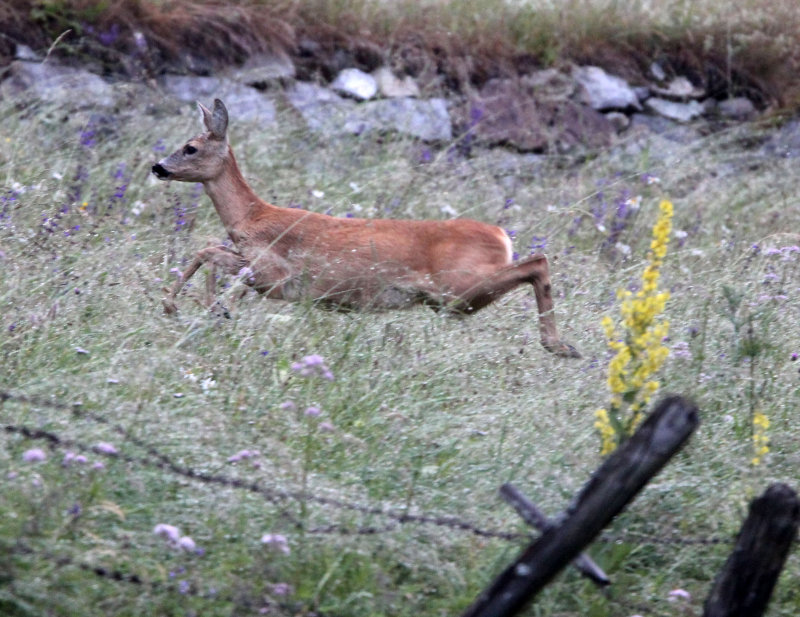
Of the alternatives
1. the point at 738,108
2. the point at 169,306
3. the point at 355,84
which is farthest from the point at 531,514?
the point at 738,108

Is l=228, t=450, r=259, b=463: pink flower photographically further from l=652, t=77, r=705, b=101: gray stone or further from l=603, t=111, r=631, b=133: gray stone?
l=652, t=77, r=705, b=101: gray stone

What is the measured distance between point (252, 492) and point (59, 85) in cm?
597

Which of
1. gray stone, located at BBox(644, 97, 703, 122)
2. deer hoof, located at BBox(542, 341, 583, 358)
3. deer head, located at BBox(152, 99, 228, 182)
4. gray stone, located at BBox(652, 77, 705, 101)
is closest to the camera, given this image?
deer hoof, located at BBox(542, 341, 583, 358)

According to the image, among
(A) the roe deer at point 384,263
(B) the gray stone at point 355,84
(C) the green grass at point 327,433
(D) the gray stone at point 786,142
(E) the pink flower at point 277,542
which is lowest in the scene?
(D) the gray stone at point 786,142

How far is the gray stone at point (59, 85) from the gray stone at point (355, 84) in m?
1.79

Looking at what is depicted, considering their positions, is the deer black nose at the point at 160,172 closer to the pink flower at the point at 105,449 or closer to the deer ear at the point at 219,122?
the deer ear at the point at 219,122

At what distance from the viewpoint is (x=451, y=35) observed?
9961 millimetres

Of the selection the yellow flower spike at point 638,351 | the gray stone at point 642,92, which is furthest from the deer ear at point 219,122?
the gray stone at point 642,92

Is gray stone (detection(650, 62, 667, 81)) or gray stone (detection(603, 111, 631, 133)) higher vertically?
gray stone (detection(650, 62, 667, 81))

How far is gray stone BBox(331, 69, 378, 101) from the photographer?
30.7ft

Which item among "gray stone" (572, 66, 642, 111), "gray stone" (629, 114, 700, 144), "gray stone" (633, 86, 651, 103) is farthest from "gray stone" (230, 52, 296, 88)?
"gray stone" (633, 86, 651, 103)

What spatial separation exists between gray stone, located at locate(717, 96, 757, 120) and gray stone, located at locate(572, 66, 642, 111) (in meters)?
0.83

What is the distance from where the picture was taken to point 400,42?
31.9 ft

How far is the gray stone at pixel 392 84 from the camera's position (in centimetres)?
942
